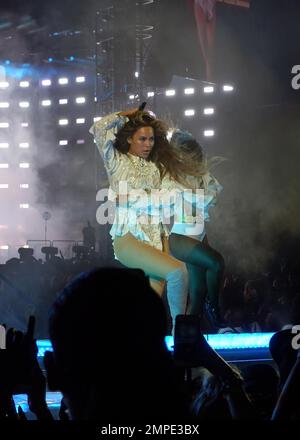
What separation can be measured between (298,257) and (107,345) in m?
8.77

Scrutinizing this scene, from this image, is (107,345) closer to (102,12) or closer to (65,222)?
(102,12)

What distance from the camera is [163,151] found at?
550 cm

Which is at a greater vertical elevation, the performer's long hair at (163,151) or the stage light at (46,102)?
the stage light at (46,102)

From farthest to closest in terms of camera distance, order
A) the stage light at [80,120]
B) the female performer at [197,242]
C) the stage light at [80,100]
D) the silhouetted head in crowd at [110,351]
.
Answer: the stage light at [80,120]
the stage light at [80,100]
the female performer at [197,242]
the silhouetted head in crowd at [110,351]

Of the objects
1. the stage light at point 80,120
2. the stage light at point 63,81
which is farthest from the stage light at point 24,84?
the stage light at point 80,120

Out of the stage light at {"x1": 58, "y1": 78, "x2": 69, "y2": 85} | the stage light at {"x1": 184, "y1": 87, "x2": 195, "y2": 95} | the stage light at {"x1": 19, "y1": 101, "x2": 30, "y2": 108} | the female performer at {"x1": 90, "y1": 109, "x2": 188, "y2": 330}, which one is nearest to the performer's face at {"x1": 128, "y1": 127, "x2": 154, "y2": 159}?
the female performer at {"x1": 90, "y1": 109, "x2": 188, "y2": 330}

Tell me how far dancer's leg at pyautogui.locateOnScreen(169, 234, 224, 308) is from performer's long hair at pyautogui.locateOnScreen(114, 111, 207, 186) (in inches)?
19.4

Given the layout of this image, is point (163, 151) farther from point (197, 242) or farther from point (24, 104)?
point (24, 104)

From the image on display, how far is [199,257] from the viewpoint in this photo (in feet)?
18.2

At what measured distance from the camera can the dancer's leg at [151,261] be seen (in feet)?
17.3

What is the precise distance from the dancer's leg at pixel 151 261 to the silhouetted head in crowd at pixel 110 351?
4.02 metres

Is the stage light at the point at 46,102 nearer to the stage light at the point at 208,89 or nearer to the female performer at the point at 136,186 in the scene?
the stage light at the point at 208,89

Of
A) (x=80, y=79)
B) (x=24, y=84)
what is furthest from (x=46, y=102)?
(x=80, y=79)

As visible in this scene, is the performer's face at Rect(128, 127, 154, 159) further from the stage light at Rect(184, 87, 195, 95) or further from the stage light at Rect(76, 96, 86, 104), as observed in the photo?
the stage light at Rect(76, 96, 86, 104)
